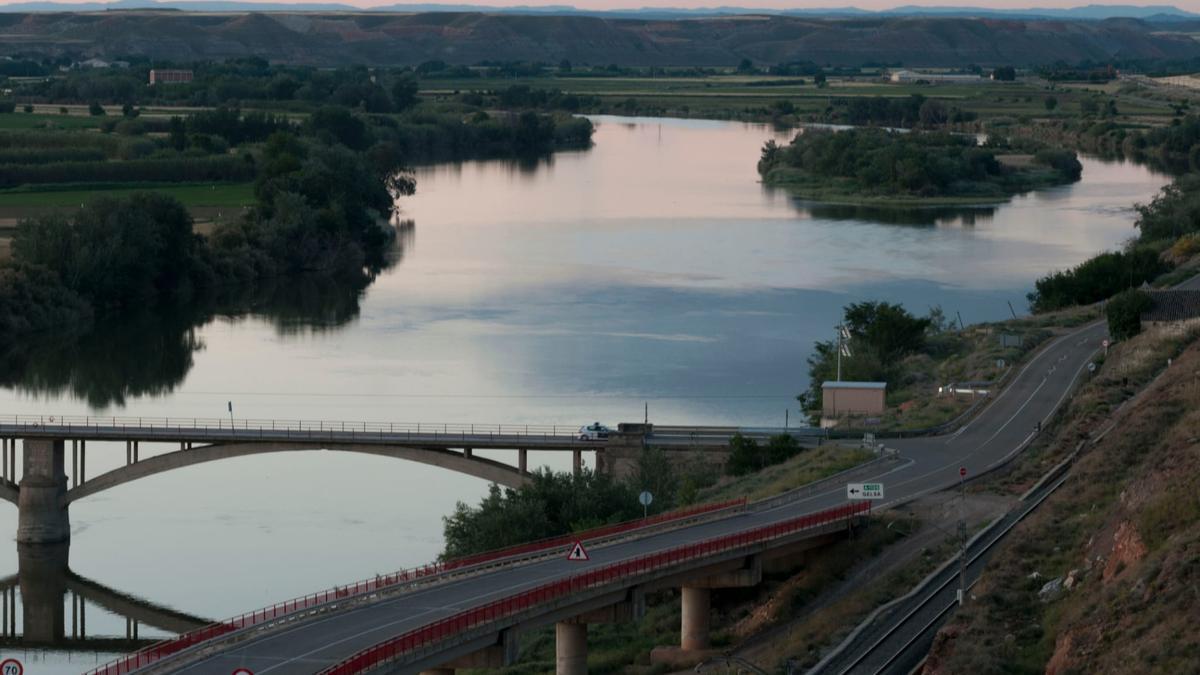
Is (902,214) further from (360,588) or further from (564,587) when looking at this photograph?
(360,588)

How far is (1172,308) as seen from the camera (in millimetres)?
59281

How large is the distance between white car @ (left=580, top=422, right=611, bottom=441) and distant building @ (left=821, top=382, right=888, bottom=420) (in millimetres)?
7394

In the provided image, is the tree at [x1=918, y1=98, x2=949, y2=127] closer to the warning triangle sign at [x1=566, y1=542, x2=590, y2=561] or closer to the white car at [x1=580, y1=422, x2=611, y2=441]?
the white car at [x1=580, y1=422, x2=611, y2=441]

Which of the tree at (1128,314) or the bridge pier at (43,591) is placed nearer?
the bridge pier at (43,591)

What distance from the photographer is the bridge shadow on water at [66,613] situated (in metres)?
41.8

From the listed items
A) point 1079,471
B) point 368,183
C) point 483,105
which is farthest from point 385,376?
point 483,105

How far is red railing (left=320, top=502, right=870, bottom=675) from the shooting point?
29219 millimetres

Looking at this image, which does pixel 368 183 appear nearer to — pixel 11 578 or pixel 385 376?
pixel 385 376

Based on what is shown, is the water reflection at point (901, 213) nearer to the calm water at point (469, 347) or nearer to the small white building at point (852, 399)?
the calm water at point (469, 347)

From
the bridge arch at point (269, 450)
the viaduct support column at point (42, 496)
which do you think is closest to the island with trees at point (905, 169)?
the bridge arch at point (269, 450)

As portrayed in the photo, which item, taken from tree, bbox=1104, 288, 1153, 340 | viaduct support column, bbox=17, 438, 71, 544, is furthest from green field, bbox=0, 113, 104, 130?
tree, bbox=1104, 288, 1153, 340

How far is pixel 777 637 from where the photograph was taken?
1393 inches

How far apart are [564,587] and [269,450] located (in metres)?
19.4

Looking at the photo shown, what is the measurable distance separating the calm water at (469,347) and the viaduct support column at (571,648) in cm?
1044
